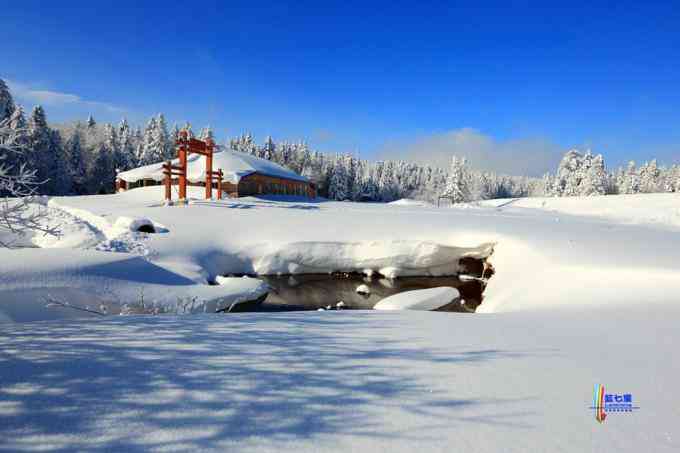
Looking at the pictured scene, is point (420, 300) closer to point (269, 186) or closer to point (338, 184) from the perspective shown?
point (269, 186)

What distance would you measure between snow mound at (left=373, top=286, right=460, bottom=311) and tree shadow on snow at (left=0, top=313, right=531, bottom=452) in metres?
7.42

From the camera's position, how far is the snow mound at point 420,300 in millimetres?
10469

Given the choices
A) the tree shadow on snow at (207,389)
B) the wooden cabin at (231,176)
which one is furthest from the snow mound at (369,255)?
the wooden cabin at (231,176)

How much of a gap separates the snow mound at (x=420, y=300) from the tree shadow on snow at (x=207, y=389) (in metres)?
7.42

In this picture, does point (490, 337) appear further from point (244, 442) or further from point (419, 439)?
point (244, 442)

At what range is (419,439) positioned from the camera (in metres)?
1.80

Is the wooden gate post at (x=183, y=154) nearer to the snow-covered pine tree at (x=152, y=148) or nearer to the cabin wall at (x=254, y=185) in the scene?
the cabin wall at (x=254, y=185)

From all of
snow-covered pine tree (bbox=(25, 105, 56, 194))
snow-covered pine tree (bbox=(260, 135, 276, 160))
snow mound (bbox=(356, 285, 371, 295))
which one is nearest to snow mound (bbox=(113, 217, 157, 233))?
snow mound (bbox=(356, 285, 371, 295))

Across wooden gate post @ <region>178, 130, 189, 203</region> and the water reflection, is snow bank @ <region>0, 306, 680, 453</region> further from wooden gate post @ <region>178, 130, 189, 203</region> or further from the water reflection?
wooden gate post @ <region>178, 130, 189, 203</region>

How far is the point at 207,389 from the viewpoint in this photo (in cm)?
214

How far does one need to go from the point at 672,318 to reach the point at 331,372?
17.8ft

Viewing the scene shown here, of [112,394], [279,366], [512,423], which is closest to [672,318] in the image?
[512,423]

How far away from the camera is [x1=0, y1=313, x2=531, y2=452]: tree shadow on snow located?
5.64 feet

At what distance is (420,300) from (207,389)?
9781 mm
